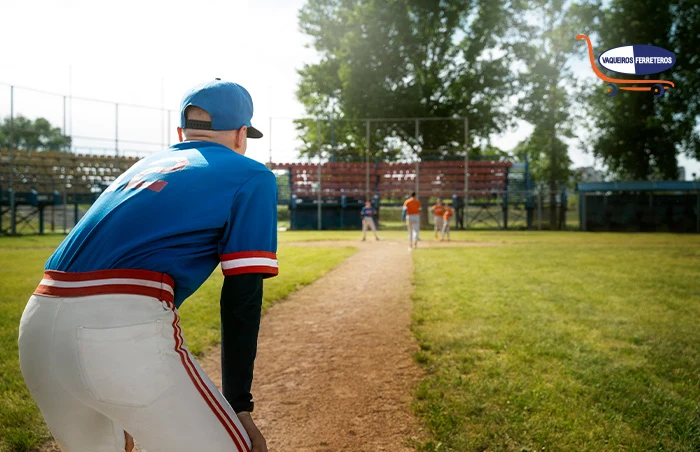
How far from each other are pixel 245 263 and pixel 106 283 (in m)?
0.42

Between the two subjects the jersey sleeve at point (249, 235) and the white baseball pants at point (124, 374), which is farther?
the jersey sleeve at point (249, 235)

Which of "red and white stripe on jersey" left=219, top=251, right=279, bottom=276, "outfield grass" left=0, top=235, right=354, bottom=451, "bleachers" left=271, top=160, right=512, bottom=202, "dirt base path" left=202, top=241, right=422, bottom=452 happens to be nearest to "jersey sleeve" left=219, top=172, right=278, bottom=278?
"red and white stripe on jersey" left=219, top=251, right=279, bottom=276

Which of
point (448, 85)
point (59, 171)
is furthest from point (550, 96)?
point (59, 171)

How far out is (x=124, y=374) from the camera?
57.7 inches

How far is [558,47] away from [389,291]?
32239 millimetres

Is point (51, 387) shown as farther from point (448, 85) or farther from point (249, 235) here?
point (448, 85)

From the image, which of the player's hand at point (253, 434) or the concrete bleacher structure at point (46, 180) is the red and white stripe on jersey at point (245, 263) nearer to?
the player's hand at point (253, 434)

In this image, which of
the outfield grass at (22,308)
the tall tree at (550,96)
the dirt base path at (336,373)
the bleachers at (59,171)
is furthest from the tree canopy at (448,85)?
the dirt base path at (336,373)

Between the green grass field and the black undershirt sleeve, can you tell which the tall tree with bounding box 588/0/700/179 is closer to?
the green grass field

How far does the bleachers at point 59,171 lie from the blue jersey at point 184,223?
101ft

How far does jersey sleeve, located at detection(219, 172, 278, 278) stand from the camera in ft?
5.46

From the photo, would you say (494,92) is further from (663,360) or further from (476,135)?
(663,360)

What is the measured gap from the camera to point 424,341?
5789mm

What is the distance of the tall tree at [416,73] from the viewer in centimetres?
3716
